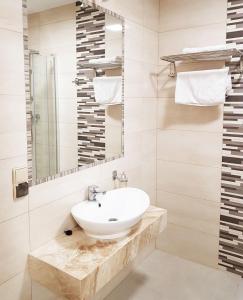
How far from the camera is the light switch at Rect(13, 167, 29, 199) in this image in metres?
1.41

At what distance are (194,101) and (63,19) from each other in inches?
46.1

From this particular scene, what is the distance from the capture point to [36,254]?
60.1 inches

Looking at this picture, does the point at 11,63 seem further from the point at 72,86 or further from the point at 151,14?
the point at 151,14

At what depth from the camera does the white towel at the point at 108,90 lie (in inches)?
77.9

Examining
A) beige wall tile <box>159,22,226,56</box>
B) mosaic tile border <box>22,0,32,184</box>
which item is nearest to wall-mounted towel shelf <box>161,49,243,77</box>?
beige wall tile <box>159,22,226,56</box>

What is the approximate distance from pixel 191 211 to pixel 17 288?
1.61m

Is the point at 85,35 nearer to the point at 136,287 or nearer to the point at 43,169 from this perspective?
the point at 43,169

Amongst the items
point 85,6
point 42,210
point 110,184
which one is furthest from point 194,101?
point 42,210

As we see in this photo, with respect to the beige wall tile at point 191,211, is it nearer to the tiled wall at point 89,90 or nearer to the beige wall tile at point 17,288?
the tiled wall at point 89,90

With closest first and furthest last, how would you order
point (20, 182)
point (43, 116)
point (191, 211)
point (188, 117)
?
point (20, 182), point (43, 116), point (188, 117), point (191, 211)

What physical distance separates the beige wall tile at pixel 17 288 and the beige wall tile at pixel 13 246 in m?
0.03

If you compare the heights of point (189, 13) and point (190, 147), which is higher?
point (189, 13)

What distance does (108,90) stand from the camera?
6.73 ft

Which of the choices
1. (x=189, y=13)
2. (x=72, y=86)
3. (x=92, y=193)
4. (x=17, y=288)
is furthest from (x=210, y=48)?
(x=17, y=288)
